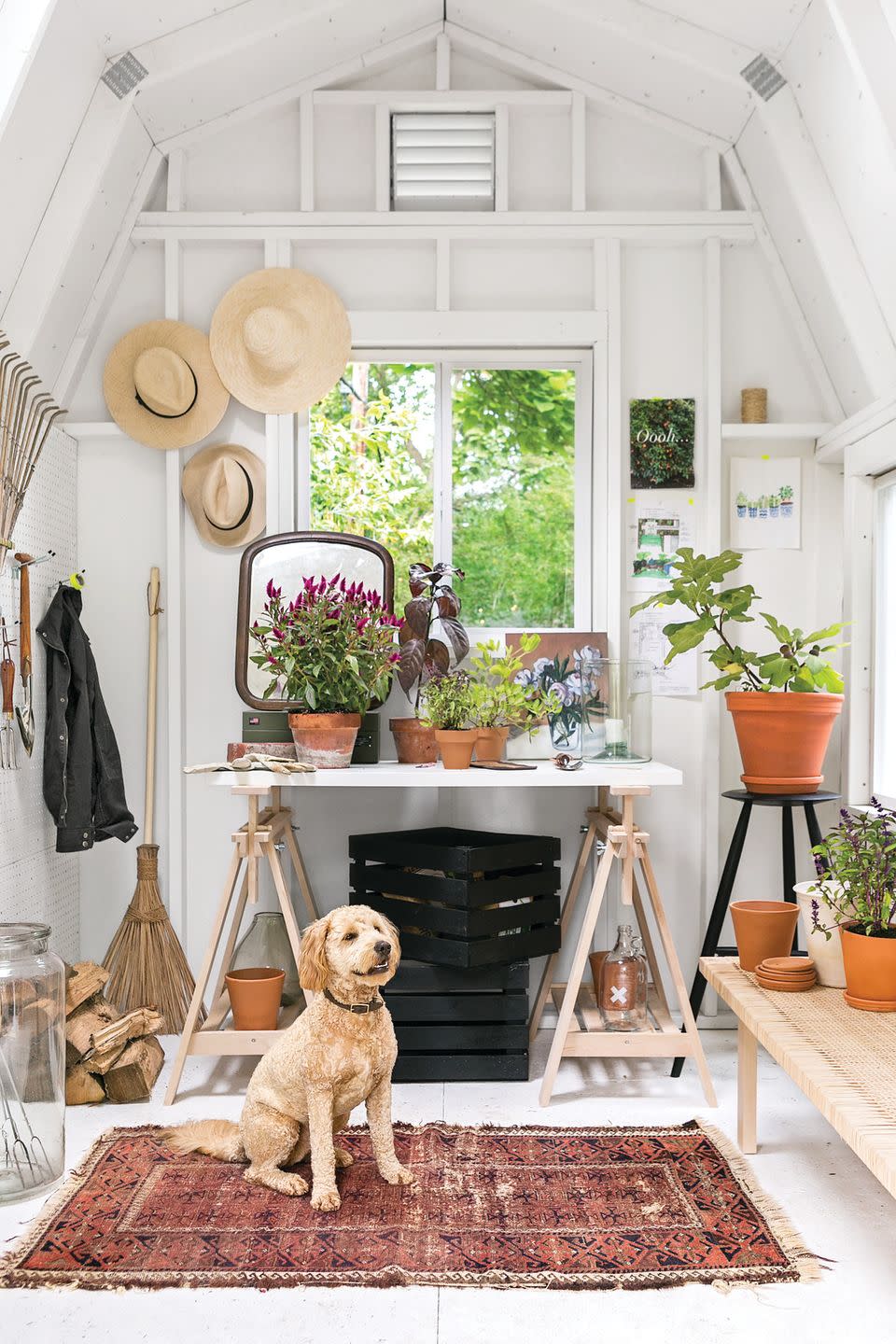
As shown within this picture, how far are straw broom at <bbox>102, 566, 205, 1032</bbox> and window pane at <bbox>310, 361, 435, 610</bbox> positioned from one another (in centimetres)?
90

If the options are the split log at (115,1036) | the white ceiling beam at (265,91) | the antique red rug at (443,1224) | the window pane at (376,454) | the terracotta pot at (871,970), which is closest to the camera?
the antique red rug at (443,1224)

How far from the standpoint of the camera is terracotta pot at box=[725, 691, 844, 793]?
10.3 ft

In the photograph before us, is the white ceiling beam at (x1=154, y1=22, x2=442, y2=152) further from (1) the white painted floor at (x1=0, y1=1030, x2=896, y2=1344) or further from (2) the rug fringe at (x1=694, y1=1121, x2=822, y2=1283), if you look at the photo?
(2) the rug fringe at (x1=694, y1=1121, x2=822, y2=1283)

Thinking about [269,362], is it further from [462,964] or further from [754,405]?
[462,964]

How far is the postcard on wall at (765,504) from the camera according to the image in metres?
3.65

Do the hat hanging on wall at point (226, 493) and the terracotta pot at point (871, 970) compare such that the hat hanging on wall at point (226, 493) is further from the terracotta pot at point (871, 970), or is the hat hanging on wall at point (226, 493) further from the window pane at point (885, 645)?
the terracotta pot at point (871, 970)

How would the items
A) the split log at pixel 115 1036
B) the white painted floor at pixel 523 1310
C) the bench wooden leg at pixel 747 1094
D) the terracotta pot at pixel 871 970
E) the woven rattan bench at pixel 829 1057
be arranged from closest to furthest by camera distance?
the woven rattan bench at pixel 829 1057 → the white painted floor at pixel 523 1310 → the terracotta pot at pixel 871 970 → the bench wooden leg at pixel 747 1094 → the split log at pixel 115 1036

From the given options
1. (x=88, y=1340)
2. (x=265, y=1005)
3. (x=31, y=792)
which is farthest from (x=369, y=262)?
(x=88, y=1340)

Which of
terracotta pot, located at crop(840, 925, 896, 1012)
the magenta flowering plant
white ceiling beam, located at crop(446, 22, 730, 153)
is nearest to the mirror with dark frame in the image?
the magenta flowering plant

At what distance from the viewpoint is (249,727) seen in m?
3.39

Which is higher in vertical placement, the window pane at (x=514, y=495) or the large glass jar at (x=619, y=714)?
the window pane at (x=514, y=495)

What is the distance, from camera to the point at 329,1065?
2338mm

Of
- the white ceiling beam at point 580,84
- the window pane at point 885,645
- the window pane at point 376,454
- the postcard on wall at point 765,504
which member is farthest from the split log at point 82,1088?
the white ceiling beam at point 580,84

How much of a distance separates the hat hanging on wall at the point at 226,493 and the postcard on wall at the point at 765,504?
5.03 feet
